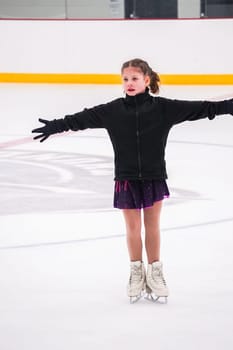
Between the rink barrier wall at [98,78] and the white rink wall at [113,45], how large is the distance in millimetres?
65

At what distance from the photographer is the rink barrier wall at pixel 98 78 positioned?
10.8 meters

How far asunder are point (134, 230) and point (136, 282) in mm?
169

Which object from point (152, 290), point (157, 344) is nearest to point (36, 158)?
point (152, 290)

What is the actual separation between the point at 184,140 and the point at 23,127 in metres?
1.63

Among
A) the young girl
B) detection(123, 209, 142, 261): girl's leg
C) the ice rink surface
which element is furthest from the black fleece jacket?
the ice rink surface

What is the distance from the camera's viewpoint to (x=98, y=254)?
3301 mm

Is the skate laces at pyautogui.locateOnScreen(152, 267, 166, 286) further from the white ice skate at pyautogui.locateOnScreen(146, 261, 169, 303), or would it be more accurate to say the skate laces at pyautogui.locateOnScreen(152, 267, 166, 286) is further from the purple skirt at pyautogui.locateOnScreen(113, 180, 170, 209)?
the purple skirt at pyautogui.locateOnScreen(113, 180, 170, 209)

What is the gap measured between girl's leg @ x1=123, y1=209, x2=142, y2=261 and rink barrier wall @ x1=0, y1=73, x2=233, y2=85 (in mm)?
8308

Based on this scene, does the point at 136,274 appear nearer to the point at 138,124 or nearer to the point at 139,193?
the point at 139,193

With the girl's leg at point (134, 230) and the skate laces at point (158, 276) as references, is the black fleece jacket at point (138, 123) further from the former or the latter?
the skate laces at point (158, 276)

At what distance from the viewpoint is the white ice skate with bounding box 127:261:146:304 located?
2660 millimetres

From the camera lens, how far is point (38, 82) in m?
11.7

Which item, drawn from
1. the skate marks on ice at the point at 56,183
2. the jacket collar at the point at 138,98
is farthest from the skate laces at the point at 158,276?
the skate marks on ice at the point at 56,183

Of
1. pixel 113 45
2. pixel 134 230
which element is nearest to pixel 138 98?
pixel 134 230
